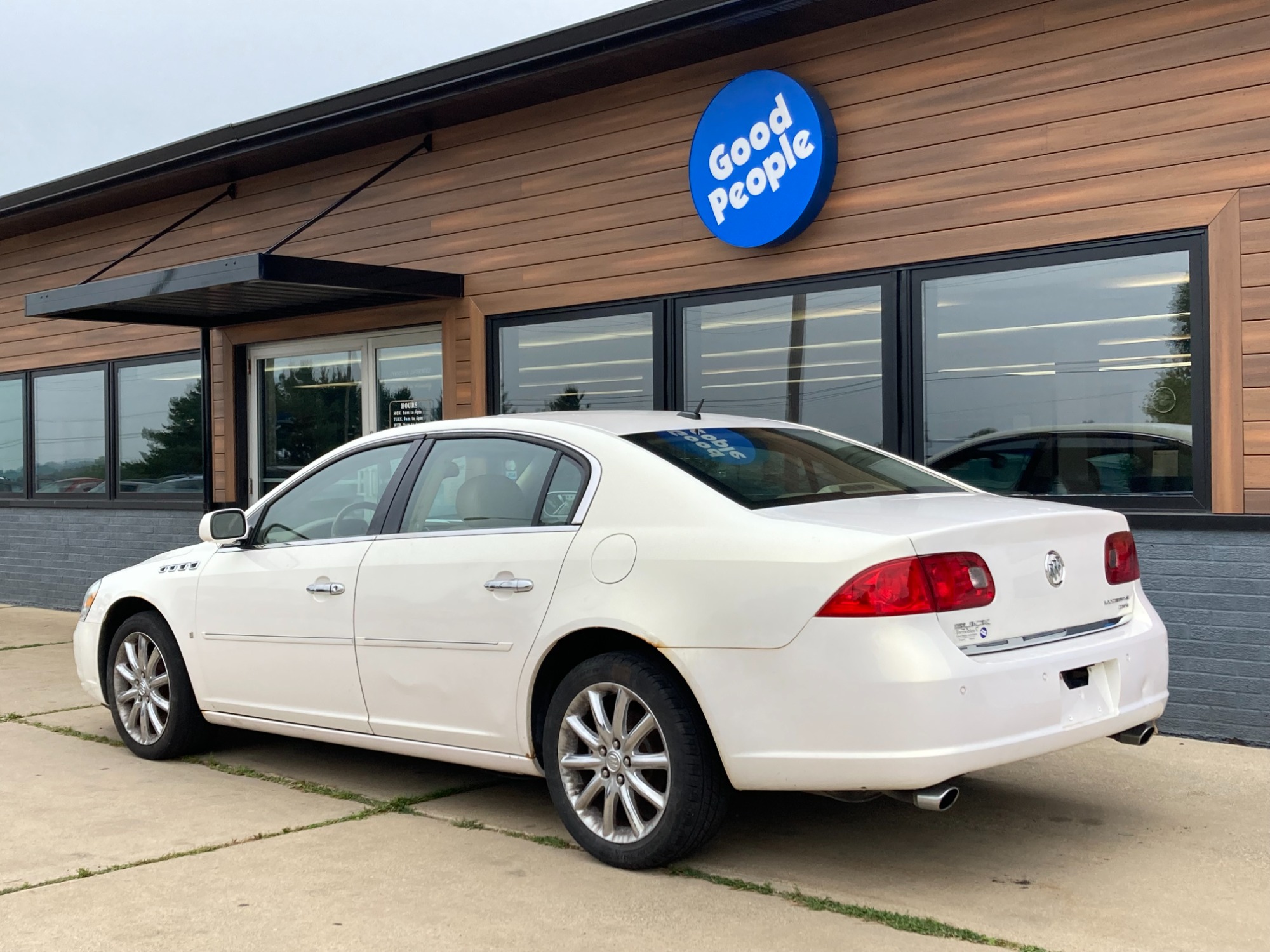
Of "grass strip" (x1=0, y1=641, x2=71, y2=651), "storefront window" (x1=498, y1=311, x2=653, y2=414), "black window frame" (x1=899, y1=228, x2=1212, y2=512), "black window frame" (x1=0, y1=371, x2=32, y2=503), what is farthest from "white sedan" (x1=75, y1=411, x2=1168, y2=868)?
"black window frame" (x1=0, y1=371, x2=32, y2=503)

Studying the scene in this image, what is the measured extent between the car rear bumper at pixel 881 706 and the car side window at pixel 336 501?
1.88 meters

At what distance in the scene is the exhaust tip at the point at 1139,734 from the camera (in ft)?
15.0

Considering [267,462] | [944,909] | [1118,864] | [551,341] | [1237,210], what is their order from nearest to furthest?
[944,909] < [1118,864] < [1237,210] < [551,341] < [267,462]

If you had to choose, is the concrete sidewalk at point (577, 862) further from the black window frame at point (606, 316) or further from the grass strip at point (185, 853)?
the black window frame at point (606, 316)

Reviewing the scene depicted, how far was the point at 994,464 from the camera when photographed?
24.1 ft

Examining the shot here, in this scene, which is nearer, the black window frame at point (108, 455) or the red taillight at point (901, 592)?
the red taillight at point (901, 592)

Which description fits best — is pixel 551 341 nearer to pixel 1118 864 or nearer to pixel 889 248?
pixel 889 248

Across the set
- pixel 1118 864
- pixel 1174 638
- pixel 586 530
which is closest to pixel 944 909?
pixel 1118 864

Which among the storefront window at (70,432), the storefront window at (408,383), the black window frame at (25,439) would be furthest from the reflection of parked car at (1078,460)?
the black window frame at (25,439)

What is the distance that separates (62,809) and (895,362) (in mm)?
4861

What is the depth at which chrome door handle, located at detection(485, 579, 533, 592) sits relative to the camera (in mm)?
4723

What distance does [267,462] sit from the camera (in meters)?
11.9

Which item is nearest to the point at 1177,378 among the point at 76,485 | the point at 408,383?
the point at 408,383

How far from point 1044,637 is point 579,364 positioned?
558 cm
